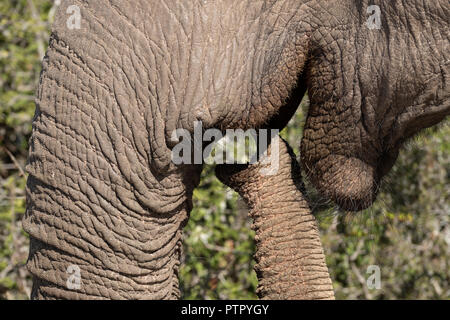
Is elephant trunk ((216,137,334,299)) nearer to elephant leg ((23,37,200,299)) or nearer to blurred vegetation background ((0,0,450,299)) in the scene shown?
elephant leg ((23,37,200,299))

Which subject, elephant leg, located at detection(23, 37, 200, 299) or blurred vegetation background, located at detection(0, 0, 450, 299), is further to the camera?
blurred vegetation background, located at detection(0, 0, 450, 299)

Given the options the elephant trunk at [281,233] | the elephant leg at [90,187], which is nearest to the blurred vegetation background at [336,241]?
the elephant trunk at [281,233]

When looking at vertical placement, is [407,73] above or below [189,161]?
above

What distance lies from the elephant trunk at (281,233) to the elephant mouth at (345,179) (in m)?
0.10

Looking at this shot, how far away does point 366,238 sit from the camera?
11.8 ft

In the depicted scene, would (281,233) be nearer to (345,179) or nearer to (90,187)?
(345,179)

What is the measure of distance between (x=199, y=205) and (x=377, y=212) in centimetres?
107

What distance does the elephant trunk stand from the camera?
2125 mm

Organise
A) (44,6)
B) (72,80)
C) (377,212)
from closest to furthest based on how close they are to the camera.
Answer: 1. (72,80)
2. (377,212)
3. (44,6)

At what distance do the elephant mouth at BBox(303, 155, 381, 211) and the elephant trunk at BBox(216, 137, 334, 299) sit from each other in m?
0.10

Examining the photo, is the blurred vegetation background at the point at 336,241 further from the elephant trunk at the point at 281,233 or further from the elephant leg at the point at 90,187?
the elephant leg at the point at 90,187

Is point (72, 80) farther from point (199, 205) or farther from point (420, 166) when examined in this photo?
point (420, 166)

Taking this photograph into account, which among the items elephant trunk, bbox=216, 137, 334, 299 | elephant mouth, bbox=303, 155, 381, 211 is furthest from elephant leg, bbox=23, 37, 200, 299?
elephant mouth, bbox=303, 155, 381, 211
